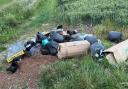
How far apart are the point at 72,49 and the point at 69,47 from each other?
0.08m

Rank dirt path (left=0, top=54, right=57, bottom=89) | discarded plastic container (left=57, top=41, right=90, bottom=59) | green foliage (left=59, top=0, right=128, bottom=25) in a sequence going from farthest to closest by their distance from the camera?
green foliage (left=59, top=0, right=128, bottom=25), discarded plastic container (left=57, top=41, right=90, bottom=59), dirt path (left=0, top=54, right=57, bottom=89)

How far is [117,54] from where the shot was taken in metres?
7.84

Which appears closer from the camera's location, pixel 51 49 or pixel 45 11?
pixel 51 49

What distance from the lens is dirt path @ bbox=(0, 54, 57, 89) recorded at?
25.2 ft

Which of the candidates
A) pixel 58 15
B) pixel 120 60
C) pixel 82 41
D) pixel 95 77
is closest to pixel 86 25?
pixel 58 15

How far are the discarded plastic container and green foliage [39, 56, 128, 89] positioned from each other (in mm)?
283

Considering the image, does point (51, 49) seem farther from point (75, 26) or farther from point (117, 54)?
point (75, 26)

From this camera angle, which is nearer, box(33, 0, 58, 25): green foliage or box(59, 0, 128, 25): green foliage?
box(59, 0, 128, 25): green foliage

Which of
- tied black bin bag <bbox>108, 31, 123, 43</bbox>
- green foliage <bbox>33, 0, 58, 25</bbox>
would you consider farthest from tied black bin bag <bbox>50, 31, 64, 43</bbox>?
green foliage <bbox>33, 0, 58, 25</bbox>

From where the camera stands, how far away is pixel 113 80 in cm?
666

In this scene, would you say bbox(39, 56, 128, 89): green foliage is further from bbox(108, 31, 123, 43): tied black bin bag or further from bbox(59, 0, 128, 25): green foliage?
bbox(59, 0, 128, 25): green foliage

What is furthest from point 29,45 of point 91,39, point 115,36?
point 115,36

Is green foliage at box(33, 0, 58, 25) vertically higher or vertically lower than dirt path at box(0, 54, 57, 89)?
higher

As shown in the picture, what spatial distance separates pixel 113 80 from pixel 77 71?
76 cm
